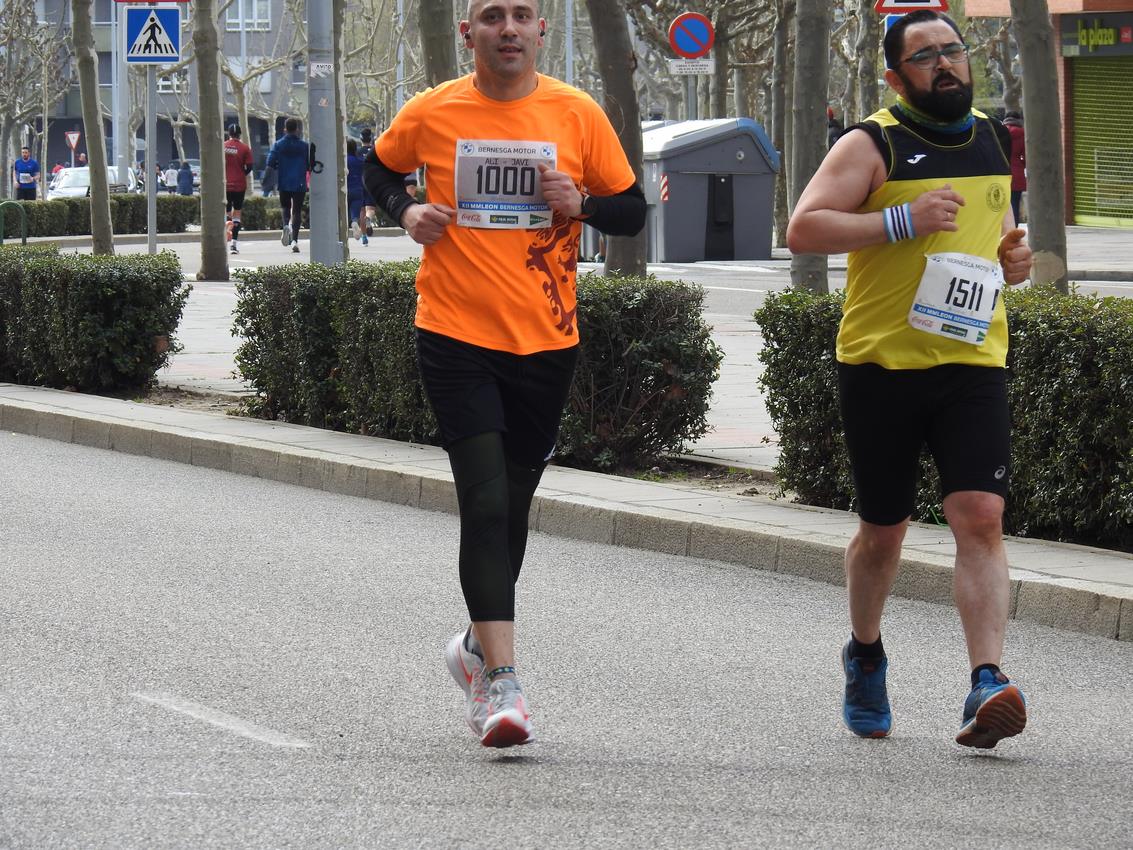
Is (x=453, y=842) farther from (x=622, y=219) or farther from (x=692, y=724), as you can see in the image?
(x=622, y=219)

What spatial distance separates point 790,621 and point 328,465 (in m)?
3.80

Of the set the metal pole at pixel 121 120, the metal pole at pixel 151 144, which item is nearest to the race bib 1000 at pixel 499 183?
the metal pole at pixel 151 144

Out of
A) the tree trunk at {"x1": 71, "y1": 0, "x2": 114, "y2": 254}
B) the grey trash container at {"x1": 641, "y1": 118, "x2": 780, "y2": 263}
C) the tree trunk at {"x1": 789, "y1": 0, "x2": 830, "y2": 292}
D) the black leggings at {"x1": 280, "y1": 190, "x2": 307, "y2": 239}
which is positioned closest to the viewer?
the tree trunk at {"x1": 789, "y1": 0, "x2": 830, "y2": 292}

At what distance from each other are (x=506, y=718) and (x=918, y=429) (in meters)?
1.26

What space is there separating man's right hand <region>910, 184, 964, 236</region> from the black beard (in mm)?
217

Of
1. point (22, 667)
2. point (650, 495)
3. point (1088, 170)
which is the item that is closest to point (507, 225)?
point (22, 667)

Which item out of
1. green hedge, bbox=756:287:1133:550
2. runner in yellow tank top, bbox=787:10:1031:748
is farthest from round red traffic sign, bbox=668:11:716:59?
runner in yellow tank top, bbox=787:10:1031:748

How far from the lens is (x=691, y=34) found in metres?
25.4

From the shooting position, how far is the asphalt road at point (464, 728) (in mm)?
4586

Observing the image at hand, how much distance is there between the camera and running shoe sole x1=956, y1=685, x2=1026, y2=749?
16.2ft

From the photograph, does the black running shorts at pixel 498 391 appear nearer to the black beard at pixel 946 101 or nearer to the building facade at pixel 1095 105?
the black beard at pixel 946 101

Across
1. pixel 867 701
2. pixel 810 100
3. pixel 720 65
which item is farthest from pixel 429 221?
pixel 720 65

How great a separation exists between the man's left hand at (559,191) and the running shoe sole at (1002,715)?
1.58m

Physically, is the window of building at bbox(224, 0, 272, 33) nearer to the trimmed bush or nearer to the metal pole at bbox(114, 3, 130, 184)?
the metal pole at bbox(114, 3, 130, 184)
